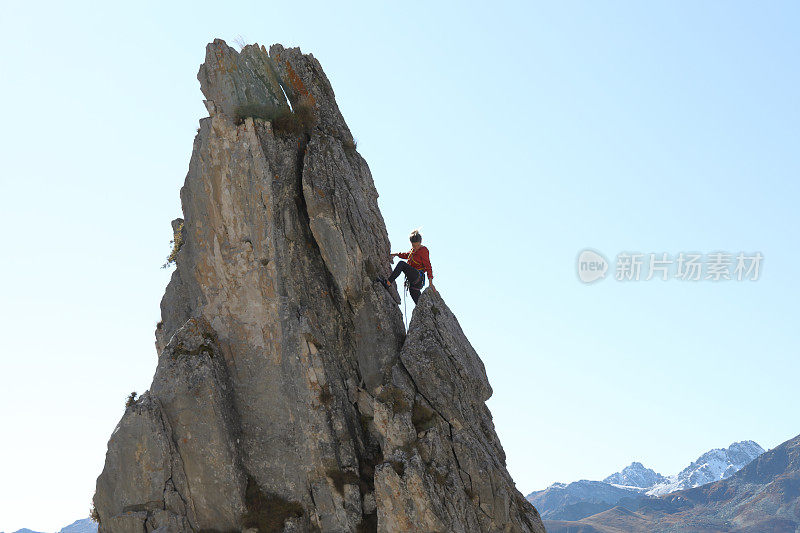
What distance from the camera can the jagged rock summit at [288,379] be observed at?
28.5m

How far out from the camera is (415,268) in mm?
33719

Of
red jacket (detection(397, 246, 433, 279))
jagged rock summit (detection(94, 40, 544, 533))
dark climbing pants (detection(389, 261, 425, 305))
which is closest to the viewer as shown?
jagged rock summit (detection(94, 40, 544, 533))

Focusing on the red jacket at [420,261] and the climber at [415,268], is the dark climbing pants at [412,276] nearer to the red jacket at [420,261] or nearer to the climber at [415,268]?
the climber at [415,268]

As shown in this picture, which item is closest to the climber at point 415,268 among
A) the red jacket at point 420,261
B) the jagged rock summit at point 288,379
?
the red jacket at point 420,261

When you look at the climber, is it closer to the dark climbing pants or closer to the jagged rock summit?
the dark climbing pants

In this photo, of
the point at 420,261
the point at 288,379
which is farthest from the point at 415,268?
the point at 288,379

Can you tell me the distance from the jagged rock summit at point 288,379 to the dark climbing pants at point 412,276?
0.89 metres

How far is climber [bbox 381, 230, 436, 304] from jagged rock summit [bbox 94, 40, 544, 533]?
0.92 metres

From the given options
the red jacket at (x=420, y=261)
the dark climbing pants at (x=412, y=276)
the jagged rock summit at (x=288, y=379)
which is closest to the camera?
the jagged rock summit at (x=288, y=379)

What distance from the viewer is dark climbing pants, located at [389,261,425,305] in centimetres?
3353

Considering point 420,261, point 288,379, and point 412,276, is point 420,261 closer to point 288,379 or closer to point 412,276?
point 412,276

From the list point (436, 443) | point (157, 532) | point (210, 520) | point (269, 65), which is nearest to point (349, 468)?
point (436, 443)

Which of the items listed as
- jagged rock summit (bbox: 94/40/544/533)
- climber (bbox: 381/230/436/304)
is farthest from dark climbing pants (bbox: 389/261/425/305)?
jagged rock summit (bbox: 94/40/544/533)

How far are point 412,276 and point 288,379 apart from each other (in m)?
7.32
